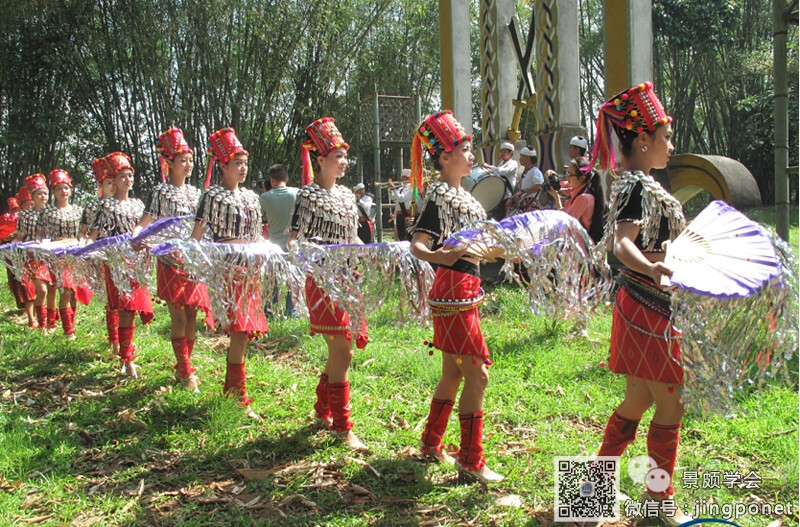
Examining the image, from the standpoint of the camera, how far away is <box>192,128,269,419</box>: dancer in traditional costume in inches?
167

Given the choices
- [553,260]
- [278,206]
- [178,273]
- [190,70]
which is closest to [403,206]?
[278,206]

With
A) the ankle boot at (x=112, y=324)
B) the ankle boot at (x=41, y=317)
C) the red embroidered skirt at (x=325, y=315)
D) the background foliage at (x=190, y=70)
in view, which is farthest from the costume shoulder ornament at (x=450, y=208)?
the background foliage at (x=190, y=70)

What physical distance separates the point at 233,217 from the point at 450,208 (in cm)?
174

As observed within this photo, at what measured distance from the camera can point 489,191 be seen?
313 inches

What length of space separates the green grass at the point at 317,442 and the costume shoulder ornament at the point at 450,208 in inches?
39.5

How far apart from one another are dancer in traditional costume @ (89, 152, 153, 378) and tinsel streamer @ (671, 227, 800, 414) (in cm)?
412

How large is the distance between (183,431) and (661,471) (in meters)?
2.79

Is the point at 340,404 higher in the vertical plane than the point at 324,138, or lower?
lower

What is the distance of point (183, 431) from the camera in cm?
416

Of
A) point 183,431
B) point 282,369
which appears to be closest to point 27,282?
point 282,369

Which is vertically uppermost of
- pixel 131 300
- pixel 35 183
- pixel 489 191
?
pixel 35 183

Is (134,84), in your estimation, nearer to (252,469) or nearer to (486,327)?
(486,327)

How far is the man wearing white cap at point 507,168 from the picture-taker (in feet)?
27.0

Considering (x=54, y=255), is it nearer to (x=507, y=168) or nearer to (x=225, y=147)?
(x=225, y=147)
